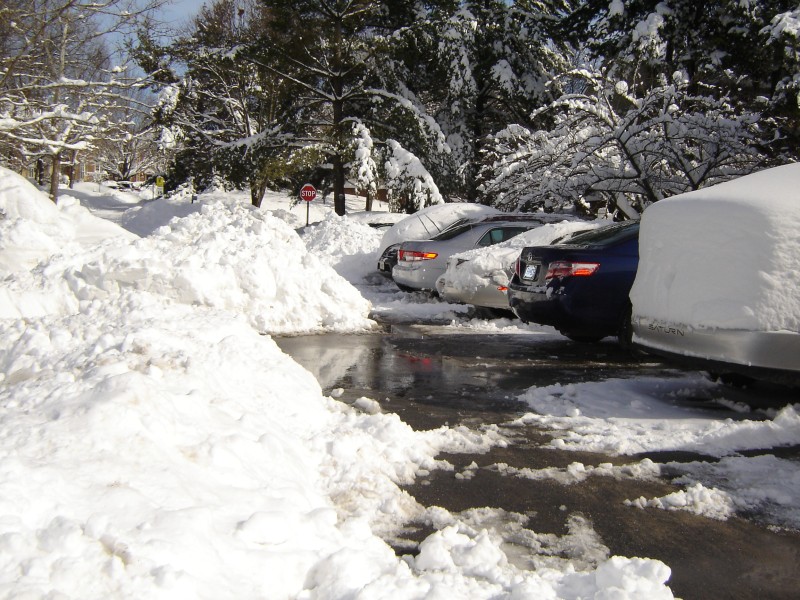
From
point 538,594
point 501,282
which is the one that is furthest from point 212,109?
point 538,594

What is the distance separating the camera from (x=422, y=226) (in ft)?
52.9

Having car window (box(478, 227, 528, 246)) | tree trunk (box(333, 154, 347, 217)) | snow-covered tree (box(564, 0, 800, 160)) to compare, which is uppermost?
snow-covered tree (box(564, 0, 800, 160))

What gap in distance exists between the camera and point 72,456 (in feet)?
10.3

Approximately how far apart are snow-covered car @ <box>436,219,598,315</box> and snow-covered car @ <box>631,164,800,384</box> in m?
4.69

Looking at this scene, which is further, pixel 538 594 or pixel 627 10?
pixel 627 10

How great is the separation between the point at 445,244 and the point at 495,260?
7.69 feet

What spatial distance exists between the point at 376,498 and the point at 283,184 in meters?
40.4

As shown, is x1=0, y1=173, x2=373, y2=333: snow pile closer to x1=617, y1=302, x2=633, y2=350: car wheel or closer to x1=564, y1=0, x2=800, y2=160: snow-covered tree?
x1=617, y1=302, x2=633, y2=350: car wheel

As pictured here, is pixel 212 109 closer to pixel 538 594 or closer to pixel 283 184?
pixel 283 184

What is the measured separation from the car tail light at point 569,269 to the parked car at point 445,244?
4547 millimetres

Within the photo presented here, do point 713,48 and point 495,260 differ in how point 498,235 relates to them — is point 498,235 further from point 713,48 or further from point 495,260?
point 713,48

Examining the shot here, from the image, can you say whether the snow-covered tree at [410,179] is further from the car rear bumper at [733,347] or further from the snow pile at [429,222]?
the car rear bumper at [733,347]

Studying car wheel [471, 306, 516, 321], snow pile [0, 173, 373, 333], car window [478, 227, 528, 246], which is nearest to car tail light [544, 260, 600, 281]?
car wheel [471, 306, 516, 321]

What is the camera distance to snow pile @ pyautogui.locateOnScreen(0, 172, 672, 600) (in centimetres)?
260
